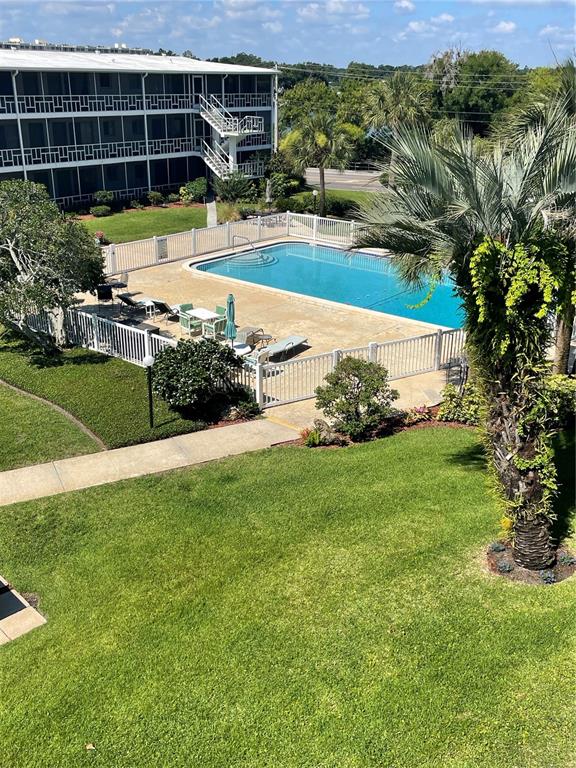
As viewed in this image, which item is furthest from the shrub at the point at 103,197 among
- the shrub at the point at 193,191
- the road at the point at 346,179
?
the road at the point at 346,179

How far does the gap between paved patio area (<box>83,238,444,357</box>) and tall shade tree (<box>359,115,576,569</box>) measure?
38.5 ft

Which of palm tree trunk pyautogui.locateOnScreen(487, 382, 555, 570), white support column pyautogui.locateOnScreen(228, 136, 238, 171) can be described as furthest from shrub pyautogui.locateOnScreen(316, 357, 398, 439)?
white support column pyautogui.locateOnScreen(228, 136, 238, 171)

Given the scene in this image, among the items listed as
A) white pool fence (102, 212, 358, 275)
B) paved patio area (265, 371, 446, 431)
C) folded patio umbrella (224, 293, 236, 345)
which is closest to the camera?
paved patio area (265, 371, 446, 431)

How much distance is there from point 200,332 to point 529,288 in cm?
1457

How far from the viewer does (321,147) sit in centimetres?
3844

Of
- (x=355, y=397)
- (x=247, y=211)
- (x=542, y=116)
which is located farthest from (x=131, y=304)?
(x=247, y=211)

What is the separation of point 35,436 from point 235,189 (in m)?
28.6

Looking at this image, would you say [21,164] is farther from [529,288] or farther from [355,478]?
[529,288]

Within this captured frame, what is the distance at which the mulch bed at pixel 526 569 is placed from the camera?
28.4 ft

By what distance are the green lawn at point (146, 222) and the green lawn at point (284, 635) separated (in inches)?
977

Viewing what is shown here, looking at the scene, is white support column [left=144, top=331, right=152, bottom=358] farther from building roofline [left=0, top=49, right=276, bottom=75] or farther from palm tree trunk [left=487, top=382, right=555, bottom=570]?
building roofline [left=0, top=49, right=276, bottom=75]

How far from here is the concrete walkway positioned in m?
12.5

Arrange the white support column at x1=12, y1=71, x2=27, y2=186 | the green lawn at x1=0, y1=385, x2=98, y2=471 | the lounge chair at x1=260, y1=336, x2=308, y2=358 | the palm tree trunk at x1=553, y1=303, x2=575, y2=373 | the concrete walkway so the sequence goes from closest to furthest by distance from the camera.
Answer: the concrete walkway
the green lawn at x1=0, y1=385, x2=98, y2=471
the palm tree trunk at x1=553, y1=303, x2=575, y2=373
the lounge chair at x1=260, y1=336, x2=308, y2=358
the white support column at x1=12, y1=71, x2=27, y2=186

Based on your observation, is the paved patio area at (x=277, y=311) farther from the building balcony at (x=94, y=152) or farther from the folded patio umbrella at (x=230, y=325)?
the building balcony at (x=94, y=152)
